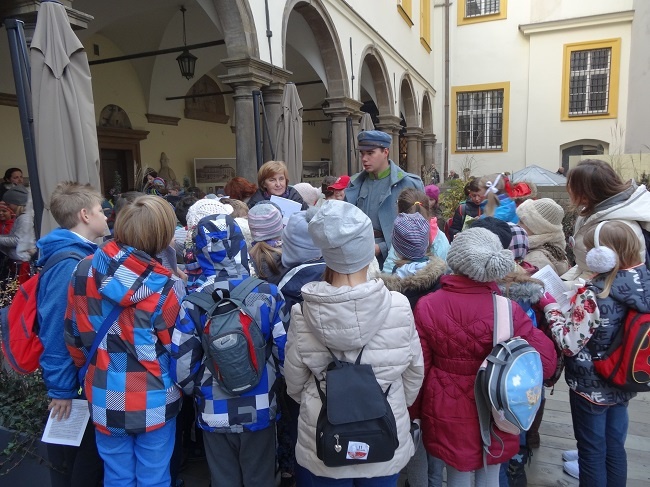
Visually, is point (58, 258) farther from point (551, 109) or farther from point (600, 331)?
point (551, 109)

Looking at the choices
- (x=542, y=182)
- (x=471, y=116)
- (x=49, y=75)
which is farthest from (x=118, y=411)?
(x=471, y=116)

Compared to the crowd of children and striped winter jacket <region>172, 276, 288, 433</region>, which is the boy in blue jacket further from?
striped winter jacket <region>172, 276, 288, 433</region>

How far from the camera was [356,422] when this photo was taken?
160 centimetres

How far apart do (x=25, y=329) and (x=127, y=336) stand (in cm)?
58

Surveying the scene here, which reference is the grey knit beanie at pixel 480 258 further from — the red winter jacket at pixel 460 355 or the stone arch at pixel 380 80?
the stone arch at pixel 380 80

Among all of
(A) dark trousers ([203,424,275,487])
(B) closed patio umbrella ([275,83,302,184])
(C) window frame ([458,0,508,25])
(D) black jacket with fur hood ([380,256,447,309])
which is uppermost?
(C) window frame ([458,0,508,25])

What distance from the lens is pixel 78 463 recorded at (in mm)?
2340

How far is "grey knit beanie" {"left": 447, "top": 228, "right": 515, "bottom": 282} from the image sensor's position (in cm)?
183

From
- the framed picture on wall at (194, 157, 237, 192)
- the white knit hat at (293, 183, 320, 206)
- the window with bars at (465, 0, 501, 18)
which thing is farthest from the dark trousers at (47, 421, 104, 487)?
the window with bars at (465, 0, 501, 18)

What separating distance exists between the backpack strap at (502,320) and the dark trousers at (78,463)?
6.17ft

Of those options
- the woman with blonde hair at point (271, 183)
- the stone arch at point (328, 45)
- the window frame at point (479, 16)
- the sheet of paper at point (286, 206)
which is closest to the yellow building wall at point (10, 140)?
the stone arch at point (328, 45)

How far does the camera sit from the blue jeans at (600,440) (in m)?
2.20

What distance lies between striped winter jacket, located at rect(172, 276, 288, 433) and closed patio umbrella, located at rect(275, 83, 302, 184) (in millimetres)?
5066

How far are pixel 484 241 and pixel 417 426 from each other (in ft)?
2.66
